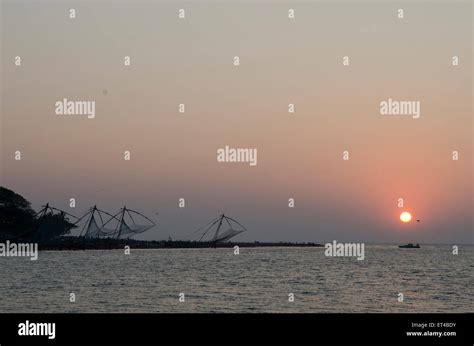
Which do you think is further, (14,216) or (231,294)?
(14,216)

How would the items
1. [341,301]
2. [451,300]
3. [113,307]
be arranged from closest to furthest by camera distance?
[113,307] < [341,301] < [451,300]

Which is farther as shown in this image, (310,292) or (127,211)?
(127,211)

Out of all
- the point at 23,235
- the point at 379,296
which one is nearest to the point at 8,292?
the point at 379,296

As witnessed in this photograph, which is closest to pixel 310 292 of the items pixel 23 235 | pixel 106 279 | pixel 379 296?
pixel 379 296

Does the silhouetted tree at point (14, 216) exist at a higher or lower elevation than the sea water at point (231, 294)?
higher

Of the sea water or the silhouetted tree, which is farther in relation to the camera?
the silhouetted tree

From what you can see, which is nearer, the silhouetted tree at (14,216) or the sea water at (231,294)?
the sea water at (231,294)

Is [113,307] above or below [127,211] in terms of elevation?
below

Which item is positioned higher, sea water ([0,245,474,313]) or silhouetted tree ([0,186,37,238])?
silhouetted tree ([0,186,37,238])
